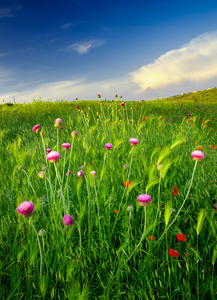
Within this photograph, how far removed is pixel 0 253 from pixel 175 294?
37.1 inches

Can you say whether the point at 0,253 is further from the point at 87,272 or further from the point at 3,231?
the point at 87,272

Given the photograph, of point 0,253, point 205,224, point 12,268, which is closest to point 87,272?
point 12,268

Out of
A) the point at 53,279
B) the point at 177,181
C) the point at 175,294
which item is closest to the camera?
the point at 175,294

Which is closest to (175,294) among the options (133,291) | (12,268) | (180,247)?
(133,291)

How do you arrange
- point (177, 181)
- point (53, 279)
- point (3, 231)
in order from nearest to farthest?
point (53, 279) → point (3, 231) → point (177, 181)

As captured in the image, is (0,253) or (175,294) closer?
(175,294)

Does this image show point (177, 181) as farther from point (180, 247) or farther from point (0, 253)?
point (0, 253)

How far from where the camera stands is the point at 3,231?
4.12ft

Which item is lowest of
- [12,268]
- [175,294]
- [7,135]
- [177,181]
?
[175,294]

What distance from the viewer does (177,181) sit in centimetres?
→ 176

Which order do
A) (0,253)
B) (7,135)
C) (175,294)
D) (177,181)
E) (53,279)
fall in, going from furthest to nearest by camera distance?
(7,135) < (177,181) < (0,253) < (53,279) < (175,294)

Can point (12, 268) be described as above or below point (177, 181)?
below

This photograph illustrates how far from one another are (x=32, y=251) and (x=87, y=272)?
1.04 feet

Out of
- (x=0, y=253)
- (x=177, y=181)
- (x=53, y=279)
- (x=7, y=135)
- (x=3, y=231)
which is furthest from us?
(x=7, y=135)
